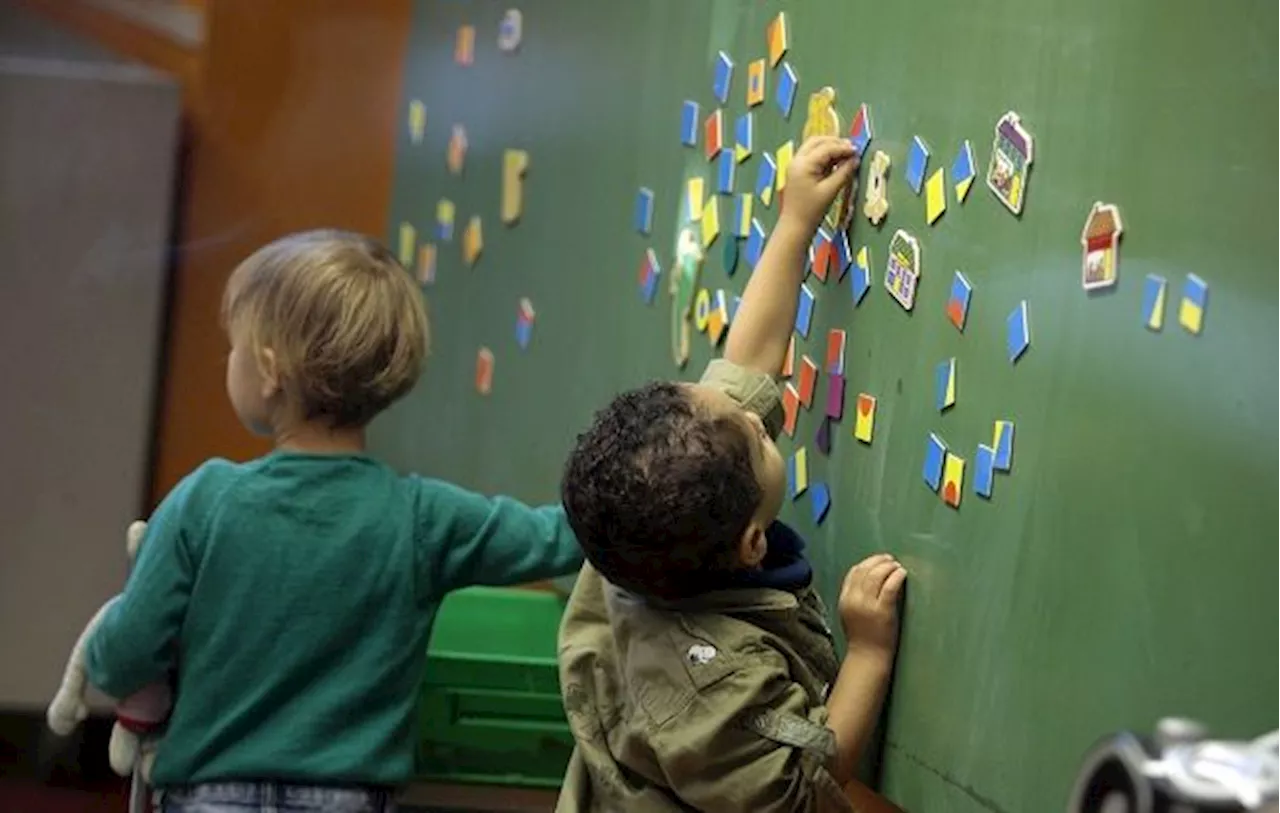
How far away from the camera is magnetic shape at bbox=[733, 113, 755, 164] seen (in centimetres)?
189

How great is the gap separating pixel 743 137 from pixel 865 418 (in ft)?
1.51

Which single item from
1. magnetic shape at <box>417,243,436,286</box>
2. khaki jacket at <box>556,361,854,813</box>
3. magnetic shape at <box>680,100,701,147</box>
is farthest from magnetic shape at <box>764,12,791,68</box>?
magnetic shape at <box>417,243,436,286</box>

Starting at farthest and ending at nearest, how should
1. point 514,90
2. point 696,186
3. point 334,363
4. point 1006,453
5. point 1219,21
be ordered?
point 514,90 < point 696,186 < point 334,363 < point 1006,453 < point 1219,21

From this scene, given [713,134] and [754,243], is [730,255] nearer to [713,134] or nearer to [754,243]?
[754,243]

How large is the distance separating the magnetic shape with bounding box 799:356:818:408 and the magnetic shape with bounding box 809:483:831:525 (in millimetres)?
83

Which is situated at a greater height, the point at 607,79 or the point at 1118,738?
the point at 607,79

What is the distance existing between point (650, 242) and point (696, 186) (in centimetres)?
20

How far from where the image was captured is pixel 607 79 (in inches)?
98.7

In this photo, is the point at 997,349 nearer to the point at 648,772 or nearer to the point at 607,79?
the point at 648,772

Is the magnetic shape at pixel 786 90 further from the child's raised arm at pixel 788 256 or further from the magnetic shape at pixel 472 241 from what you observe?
the magnetic shape at pixel 472 241

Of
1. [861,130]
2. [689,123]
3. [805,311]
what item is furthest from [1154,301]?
[689,123]

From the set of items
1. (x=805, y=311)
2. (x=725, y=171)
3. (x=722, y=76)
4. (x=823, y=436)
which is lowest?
(x=823, y=436)

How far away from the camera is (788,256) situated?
1.65m

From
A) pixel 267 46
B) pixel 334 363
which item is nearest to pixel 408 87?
pixel 267 46
